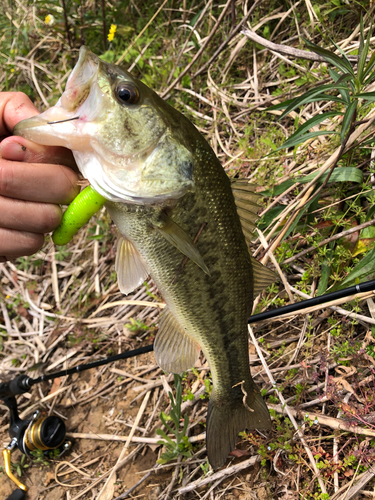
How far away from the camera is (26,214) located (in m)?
1.54

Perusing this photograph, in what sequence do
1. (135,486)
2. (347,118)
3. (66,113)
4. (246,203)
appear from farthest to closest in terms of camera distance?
(135,486) → (347,118) → (246,203) → (66,113)

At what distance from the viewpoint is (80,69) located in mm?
1390

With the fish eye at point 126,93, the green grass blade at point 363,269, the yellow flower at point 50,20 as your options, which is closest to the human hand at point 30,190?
the fish eye at point 126,93

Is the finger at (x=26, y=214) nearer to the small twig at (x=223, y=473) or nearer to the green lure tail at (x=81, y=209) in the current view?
the green lure tail at (x=81, y=209)

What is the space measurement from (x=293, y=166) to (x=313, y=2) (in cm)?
150

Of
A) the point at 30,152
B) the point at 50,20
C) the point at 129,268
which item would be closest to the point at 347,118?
the point at 129,268

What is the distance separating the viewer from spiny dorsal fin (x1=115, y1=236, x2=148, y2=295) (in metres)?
1.75

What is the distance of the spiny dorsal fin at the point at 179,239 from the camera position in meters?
1.48

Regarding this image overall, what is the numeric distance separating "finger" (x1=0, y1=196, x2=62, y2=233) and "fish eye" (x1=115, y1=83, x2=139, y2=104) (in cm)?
49

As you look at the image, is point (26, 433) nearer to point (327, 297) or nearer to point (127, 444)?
point (127, 444)

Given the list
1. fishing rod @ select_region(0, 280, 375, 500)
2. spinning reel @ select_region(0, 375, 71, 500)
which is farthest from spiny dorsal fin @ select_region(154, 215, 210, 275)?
spinning reel @ select_region(0, 375, 71, 500)

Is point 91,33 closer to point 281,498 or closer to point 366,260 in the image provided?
point 366,260

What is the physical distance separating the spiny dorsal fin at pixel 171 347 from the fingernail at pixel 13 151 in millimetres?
918

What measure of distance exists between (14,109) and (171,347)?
1276mm
